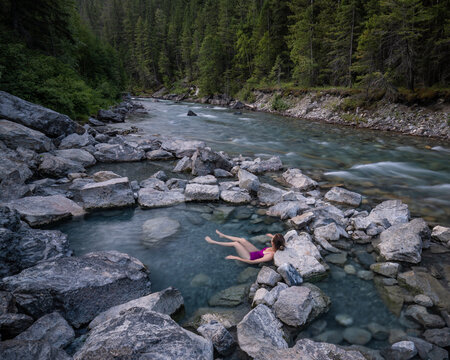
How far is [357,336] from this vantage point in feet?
11.1

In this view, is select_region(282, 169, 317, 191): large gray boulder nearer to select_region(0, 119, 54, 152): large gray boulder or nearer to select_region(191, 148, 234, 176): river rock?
select_region(191, 148, 234, 176): river rock

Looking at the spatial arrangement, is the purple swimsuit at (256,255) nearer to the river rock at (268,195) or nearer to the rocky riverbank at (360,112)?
the river rock at (268,195)

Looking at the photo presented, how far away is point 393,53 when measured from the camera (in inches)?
819

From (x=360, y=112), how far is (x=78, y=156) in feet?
72.5

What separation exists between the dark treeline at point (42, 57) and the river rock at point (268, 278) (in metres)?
14.0

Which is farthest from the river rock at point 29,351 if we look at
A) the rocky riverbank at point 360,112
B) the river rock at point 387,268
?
the rocky riverbank at point 360,112

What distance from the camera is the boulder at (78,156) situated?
9731mm

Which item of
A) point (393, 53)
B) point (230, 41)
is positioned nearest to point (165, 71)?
point (230, 41)

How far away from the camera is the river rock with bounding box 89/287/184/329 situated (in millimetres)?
3264

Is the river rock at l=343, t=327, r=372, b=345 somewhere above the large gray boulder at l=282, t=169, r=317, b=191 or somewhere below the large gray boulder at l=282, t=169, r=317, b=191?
below

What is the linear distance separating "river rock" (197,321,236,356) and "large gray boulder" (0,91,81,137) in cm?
1132

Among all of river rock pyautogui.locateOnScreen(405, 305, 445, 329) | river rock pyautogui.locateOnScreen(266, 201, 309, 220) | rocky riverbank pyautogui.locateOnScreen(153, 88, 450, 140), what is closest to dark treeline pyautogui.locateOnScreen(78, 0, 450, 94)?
rocky riverbank pyautogui.locateOnScreen(153, 88, 450, 140)

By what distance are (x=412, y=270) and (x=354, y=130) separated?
57.5 ft

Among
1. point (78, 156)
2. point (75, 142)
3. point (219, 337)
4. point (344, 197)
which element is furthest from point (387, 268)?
point (75, 142)
